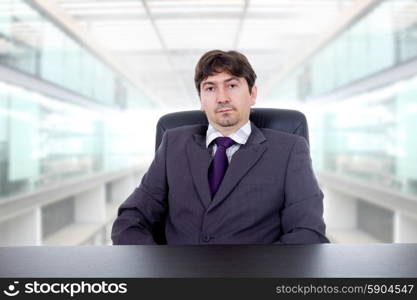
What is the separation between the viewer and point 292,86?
26.7 feet

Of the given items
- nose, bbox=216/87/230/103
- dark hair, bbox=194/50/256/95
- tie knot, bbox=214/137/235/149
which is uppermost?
dark hair, bbox=194/50/256/95

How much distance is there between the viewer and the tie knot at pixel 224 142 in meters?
1.56

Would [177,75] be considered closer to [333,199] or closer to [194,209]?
[333,199]

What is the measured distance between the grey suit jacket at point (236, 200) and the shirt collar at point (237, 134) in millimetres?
31

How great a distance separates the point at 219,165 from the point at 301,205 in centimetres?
29

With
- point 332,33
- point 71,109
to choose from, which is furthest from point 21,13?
point 332,33

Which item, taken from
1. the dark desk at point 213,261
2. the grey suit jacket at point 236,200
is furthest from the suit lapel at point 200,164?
the dark desk at point 213,261

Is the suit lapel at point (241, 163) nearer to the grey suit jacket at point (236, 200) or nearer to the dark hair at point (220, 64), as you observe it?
the grey suit jacket at point (236, 200)

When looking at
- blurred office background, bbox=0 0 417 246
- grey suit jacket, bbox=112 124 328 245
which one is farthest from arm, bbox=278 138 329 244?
blurred office background, bbox=0 0 417 246

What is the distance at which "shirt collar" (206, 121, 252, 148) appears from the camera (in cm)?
158

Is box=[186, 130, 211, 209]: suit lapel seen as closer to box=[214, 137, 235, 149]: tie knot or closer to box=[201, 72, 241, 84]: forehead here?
box=[214, 137, 235, 149]: tie knot

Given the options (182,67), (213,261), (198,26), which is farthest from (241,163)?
(182,67)

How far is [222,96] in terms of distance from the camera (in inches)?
62.5

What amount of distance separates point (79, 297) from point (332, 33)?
5.37 metres
